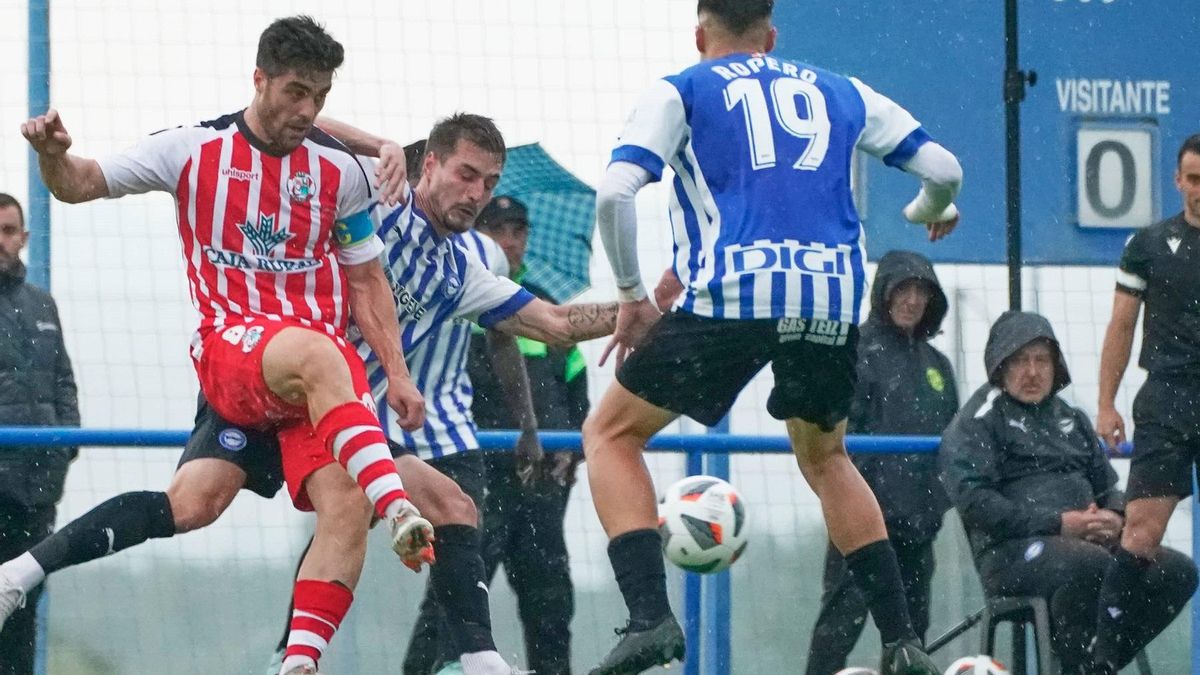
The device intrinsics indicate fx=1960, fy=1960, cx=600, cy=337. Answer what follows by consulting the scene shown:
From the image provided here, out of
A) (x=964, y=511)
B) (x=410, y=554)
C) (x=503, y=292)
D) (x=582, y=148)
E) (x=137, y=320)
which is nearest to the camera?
(x=410, y=554)

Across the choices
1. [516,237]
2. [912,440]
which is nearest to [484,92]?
[516,237]

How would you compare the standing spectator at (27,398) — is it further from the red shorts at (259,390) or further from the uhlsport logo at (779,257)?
the uhlsport logo at (779,257)

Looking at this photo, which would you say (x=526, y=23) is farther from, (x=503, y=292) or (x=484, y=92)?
(x=503, y=292)

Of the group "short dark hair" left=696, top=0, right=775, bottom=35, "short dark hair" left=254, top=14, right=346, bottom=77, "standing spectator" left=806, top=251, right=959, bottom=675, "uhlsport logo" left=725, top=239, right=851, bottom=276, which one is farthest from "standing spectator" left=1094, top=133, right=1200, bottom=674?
"short dark hair" left=254, top=14, right=346, bottom=77

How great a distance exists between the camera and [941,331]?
7883 millimetres

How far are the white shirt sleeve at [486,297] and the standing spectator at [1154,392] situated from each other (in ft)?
7.70

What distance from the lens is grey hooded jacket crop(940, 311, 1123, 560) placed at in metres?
6.91

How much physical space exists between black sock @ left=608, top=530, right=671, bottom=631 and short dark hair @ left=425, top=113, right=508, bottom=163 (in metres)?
1.40

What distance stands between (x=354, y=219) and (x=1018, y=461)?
2.82m

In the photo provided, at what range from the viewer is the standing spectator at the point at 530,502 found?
7047mm

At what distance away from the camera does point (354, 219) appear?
5.47 meters

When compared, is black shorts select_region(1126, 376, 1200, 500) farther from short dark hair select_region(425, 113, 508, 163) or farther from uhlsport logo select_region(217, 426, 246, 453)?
uhlsport logo select_region(217, 426, 246, 453)

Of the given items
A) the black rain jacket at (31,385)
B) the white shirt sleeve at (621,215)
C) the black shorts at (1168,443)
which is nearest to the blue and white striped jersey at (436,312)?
the white shirt sleeve at (621,215)

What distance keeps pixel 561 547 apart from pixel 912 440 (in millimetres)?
1401
